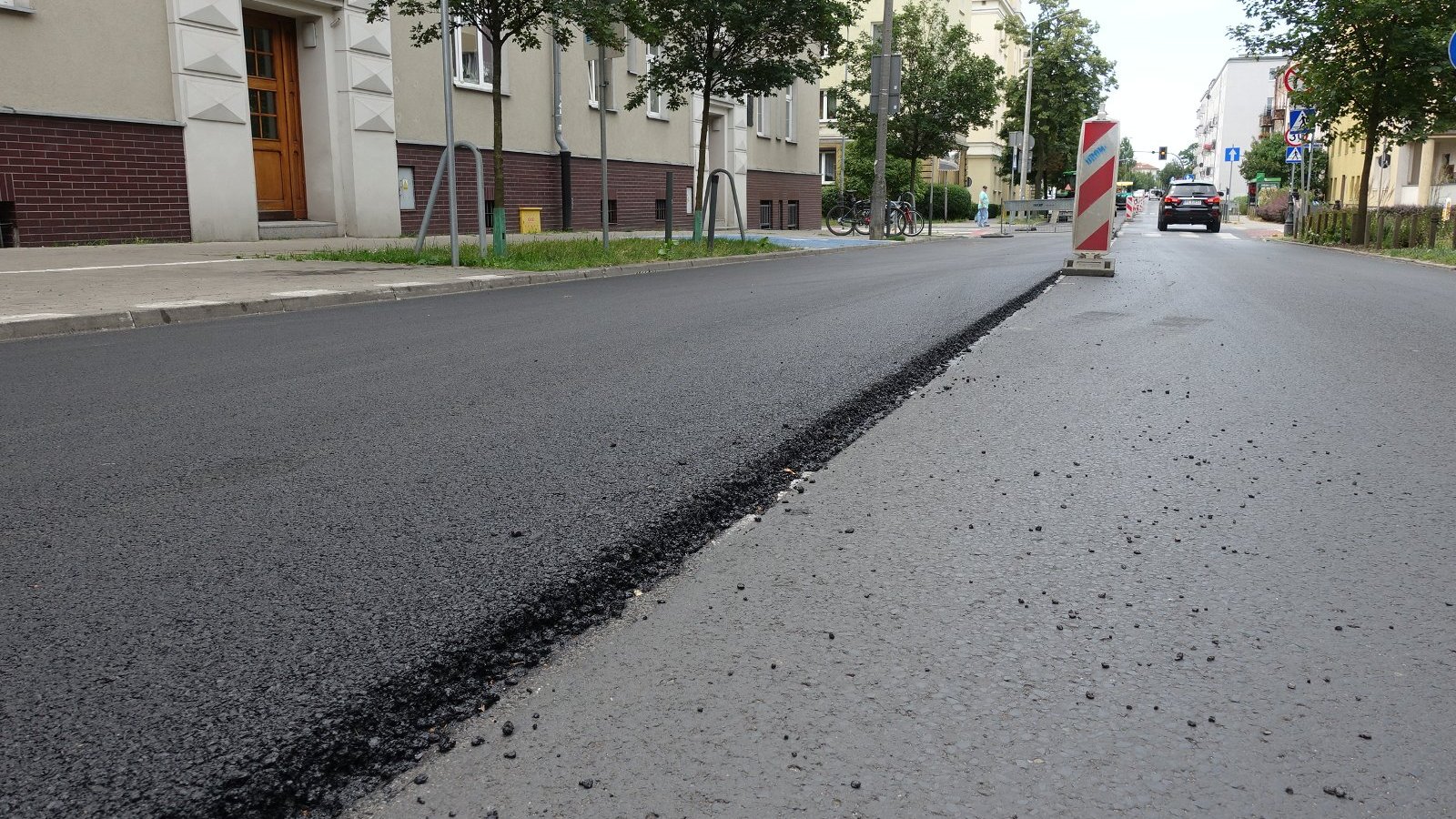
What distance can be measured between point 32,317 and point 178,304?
1152mm

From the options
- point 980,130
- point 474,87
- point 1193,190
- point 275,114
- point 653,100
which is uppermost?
point 980,130

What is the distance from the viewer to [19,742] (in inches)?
82.0

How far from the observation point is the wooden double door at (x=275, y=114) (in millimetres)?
18016

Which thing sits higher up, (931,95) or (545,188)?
(931,95)

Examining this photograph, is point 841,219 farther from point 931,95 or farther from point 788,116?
point 931,95

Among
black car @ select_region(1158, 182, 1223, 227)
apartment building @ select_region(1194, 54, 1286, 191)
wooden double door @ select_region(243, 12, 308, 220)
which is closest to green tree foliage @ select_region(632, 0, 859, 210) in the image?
wooden double door @ select_region(243, 12, 308, 220)

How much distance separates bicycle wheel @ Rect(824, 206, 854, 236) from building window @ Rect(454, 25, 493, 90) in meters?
11.8

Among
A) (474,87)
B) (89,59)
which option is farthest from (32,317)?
(474,87)

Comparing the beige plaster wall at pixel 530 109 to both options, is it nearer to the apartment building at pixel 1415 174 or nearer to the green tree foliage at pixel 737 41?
the green tree foliage at pixel 737 41

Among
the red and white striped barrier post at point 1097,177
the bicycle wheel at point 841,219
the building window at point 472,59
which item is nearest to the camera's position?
the red and white striped barrier post at point 1097,177

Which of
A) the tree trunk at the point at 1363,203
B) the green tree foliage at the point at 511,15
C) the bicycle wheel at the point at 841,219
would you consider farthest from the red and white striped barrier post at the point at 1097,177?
the bicycle wheel at the point at 841,219

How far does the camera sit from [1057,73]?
67.8 metres

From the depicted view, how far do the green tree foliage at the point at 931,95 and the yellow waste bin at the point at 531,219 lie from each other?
1676cm

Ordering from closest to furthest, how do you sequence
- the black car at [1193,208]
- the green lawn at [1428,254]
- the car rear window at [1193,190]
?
the green lawn at [1428,254], the black car at [1193,208], the car rear window at [1193,190]
